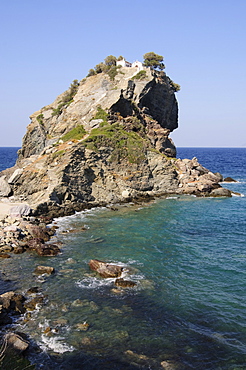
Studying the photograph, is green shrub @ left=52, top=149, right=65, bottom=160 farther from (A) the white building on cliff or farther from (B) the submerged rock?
(A) the white building on cliff

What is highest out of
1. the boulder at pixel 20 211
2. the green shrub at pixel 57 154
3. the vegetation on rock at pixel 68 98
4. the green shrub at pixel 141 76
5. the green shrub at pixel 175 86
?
the green shrub at pixel 175 86

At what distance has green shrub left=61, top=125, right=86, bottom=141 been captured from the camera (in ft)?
199

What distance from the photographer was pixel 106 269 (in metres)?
25.1

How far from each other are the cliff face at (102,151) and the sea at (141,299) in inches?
524

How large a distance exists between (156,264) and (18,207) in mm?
21486

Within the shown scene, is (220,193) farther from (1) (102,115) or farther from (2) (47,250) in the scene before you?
Result: (2) (47,250)

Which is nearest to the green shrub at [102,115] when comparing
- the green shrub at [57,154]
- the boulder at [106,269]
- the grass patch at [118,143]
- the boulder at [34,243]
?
the grass patch at [118,143]

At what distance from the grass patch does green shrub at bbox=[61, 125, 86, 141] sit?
7.18ft

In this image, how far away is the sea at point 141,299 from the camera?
52.4 feet

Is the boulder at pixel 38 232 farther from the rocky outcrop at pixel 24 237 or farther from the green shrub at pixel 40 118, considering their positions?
the green shrub at pixel 40 118

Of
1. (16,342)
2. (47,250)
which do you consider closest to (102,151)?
(47,250)

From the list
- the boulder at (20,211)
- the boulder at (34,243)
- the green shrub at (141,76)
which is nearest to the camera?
the boulder at (34,243)

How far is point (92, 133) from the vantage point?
60719mm

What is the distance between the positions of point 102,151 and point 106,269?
34.3m
